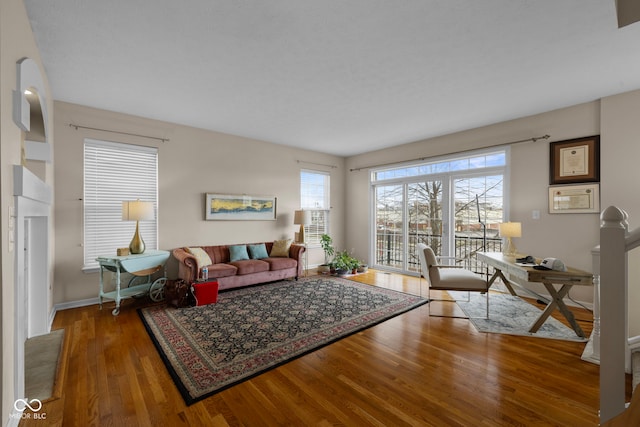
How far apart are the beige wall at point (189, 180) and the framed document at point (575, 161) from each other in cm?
406

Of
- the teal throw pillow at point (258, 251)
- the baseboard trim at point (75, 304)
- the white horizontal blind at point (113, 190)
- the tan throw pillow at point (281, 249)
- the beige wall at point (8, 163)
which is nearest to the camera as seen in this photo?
the beige wall at point (8, 163)

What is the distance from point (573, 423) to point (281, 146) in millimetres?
5436

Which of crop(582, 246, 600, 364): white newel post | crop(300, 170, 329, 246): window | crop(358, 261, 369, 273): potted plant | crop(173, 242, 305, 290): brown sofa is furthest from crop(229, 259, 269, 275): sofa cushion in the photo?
crop(582, 246, 600, 364): white newel post

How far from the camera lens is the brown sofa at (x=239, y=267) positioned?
3996mm

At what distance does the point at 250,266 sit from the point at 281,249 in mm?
892

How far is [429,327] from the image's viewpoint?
3078mm

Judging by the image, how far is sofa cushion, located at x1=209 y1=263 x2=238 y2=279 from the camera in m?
4.15

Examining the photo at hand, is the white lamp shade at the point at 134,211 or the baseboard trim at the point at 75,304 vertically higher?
the white lamp shade at the point at 134,211

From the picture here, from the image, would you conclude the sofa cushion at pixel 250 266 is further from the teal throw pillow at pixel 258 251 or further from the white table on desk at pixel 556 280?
the white table on desk at pixel 556 280

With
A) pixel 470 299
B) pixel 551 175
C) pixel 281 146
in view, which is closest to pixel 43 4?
pixel 281 146

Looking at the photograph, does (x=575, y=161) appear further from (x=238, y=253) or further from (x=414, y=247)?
(x=238, y=253)

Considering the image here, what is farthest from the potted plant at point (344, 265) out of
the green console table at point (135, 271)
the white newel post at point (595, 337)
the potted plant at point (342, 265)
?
the white newel post at point (595, 337)

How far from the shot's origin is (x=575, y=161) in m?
3.74

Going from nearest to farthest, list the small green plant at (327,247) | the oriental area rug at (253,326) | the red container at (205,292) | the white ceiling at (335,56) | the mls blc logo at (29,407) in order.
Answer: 1. the mls blc logo at (29,407)
2. the white ceiling at (335,56)
3. the oriental area rug at (253,326)
4. the red container at (205,292)
5. the small green plant at (327,247)
